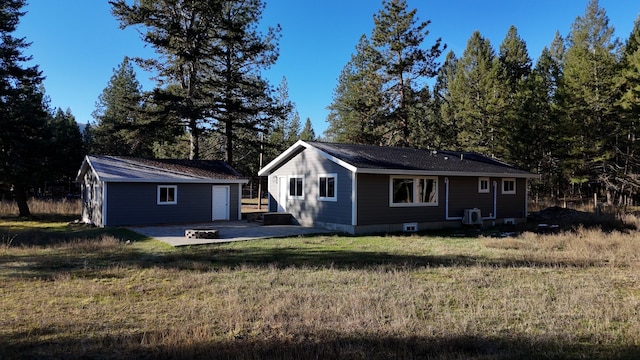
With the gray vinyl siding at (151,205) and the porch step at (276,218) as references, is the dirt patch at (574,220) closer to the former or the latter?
the porch step at (276,218)

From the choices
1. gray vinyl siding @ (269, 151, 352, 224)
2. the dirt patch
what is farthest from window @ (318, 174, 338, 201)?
the dirt patch

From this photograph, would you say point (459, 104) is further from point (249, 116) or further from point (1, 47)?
point (1, 47)

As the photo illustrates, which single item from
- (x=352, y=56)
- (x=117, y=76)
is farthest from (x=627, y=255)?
(x=117, y=76)

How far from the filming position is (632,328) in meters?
4.93

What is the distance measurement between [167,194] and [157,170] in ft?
4.57

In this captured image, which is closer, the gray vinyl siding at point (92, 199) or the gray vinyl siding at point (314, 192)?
the gray vinyl siding at point (314, 192)

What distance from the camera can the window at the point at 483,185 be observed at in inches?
758

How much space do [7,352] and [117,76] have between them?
4253 centimetres

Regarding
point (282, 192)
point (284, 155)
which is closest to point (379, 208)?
point (284, 155)

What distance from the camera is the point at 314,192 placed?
18.0 m

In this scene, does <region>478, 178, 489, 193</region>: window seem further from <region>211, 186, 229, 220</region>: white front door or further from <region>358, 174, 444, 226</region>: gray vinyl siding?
<region>211, 186, 229, 220</region>: white front door

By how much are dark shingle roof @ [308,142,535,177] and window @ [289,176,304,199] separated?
1.90m

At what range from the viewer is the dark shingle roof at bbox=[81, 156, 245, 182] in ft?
59.7

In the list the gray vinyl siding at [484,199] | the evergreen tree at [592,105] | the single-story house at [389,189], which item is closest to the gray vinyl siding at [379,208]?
the single-story house at [389,189]
